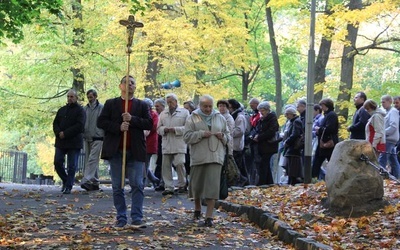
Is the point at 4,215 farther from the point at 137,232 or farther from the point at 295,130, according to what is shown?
the point at 295,130

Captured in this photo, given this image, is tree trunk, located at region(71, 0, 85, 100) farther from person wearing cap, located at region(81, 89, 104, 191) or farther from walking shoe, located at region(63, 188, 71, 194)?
walking shoe, located at region(63, 188, 71, 194)

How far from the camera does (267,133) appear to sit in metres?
17.3

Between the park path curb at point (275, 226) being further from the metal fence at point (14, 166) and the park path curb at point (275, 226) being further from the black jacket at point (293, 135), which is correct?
the metal fence at point (14, 166)

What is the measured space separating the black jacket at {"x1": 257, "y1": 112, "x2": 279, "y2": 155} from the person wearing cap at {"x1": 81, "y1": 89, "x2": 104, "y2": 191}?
3.50m

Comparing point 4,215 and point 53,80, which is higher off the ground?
point 53,80

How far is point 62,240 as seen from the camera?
9438 millimetres

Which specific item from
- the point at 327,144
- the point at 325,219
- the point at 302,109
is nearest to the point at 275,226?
the point at 325,219

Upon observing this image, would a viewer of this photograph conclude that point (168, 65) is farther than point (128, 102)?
Yes

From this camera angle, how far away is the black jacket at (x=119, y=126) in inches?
429

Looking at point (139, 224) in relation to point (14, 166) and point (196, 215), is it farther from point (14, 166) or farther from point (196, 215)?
point (14, 166)

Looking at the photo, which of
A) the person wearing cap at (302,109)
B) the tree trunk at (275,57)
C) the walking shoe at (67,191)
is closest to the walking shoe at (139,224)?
the walking shoe at (67,191)

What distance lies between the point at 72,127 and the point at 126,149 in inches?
215

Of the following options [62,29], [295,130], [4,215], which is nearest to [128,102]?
[4,215]

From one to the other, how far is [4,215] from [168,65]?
784 inches
